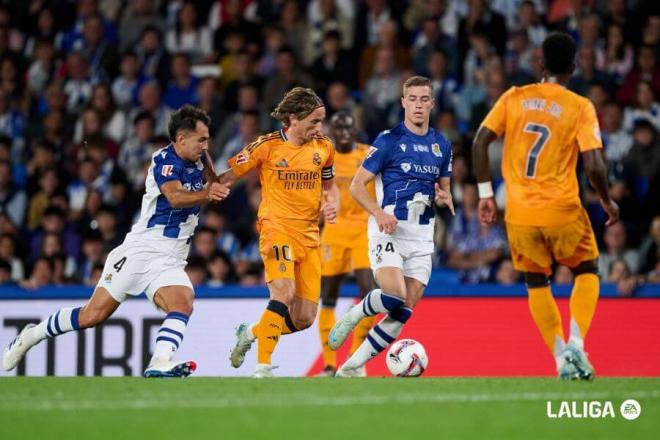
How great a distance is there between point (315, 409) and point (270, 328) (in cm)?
268

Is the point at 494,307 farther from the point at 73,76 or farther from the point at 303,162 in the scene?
the point at 73,76

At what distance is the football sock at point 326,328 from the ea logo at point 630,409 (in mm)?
5276

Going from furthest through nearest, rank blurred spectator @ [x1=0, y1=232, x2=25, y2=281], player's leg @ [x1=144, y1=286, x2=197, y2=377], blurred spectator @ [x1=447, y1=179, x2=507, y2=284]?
blurred spectator @ [x1=0, y1=232, x2=25, y2=281] → blurred spectator @ [x1=447, y1=179, x2=507, y2=284] → player's leg @ [x1=144, y1=286, x2=197, y2=377]

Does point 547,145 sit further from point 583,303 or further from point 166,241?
point 166,241

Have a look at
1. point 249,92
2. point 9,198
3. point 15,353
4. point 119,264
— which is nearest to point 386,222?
point 119,264

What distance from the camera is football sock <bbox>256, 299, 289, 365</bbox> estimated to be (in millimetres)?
9344

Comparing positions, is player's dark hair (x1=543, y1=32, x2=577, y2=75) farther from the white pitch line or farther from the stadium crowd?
the stadium crowd

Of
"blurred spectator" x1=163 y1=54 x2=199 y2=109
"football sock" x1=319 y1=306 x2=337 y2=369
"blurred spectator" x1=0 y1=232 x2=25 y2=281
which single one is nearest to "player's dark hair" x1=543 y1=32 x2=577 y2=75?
"football sock" x1=319 y1=306 x2=337 y2=369

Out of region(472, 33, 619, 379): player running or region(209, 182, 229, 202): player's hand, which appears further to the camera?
region(209, 182, 229, 202): player's hand

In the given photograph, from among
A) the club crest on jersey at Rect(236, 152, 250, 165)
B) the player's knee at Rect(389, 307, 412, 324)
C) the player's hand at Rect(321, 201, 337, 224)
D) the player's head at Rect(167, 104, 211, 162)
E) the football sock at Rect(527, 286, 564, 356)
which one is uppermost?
the player's head at Rect(167, 104, 211, 162)

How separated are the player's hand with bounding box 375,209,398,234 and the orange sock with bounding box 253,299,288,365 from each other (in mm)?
951

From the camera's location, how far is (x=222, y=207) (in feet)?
49.6

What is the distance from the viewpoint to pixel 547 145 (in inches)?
329

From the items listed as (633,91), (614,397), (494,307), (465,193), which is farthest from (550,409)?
(633,91)
